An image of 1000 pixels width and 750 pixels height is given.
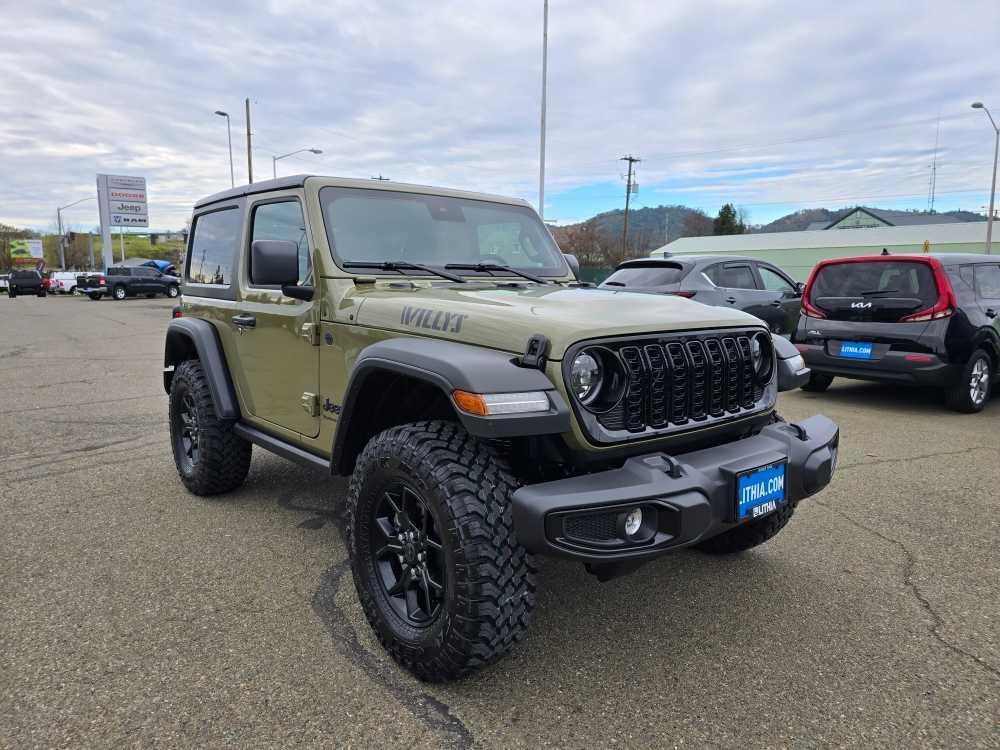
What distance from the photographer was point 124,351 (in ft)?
39.8

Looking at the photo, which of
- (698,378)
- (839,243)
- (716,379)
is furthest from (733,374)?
(839,243)

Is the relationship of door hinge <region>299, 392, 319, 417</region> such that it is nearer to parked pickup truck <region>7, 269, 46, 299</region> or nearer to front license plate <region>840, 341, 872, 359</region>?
front license plate <region>840, 341, 872, 359</region>

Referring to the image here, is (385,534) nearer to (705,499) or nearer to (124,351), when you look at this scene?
(705,499)

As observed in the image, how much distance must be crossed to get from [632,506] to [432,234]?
204 cm

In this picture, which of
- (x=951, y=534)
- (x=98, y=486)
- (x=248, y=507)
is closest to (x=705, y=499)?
(x=951, y=534)

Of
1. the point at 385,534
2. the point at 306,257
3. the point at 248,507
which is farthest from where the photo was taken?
the point at 248,507

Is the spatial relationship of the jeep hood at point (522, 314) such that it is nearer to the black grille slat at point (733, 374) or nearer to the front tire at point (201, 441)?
the black grille slat at point (733, 374)

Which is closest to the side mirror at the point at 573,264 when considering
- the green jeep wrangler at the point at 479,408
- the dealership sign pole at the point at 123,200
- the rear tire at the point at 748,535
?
the green jeep wrangler at the point at 479,408

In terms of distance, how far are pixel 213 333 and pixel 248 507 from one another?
1.08 m

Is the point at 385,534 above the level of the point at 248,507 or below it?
above

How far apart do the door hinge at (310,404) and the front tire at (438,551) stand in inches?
28.9

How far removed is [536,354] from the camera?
2.30 metres

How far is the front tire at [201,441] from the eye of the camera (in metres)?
4.15

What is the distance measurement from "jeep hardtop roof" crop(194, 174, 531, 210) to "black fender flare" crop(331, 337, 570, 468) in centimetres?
125
